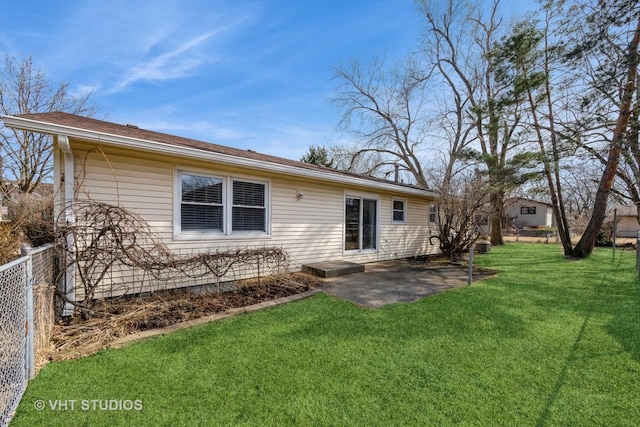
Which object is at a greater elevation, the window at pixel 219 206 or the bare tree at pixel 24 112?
the bare tree at pixel 24 112

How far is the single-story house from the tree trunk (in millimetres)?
6086

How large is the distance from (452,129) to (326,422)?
71.0 feet

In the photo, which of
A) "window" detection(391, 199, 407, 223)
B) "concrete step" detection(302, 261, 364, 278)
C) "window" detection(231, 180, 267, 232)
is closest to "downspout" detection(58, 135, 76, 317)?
"window" detection(231, 180, 267, 232)

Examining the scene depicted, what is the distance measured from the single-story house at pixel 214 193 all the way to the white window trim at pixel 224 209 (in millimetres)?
18

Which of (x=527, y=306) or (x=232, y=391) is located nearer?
(x=232, y=391)

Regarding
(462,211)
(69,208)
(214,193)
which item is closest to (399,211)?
(462,211)

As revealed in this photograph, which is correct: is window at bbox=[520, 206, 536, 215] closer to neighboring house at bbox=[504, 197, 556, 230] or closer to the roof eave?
neighboring house at bbox=[504, 197, 556, 230]

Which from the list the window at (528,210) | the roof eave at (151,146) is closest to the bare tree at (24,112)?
the roof eave at (151,146)

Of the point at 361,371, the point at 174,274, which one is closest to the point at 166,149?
the point at 174,274

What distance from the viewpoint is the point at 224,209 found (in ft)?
19.3

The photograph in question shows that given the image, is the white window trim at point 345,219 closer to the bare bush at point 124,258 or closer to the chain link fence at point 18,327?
the bare bush at point 124,258

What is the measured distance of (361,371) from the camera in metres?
2.79

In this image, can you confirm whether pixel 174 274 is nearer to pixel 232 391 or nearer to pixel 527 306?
pixel 232 391

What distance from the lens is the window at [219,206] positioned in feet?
17.8
